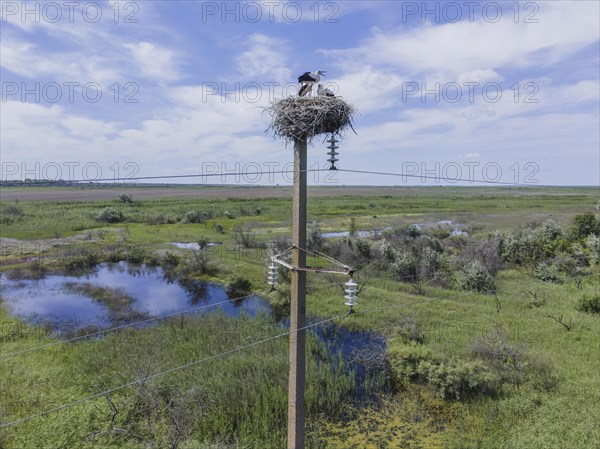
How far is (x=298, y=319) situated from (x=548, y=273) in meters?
21.1

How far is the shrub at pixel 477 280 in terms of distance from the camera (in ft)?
66.8

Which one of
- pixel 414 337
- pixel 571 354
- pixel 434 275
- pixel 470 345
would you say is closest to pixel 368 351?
pixel 414 337

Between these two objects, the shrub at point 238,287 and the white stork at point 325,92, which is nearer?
the white stork at point 325,92

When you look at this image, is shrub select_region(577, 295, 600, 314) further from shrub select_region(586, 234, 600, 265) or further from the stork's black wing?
the stork's black wing

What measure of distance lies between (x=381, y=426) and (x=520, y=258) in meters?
19.4

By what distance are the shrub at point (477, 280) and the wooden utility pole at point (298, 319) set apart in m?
17.2

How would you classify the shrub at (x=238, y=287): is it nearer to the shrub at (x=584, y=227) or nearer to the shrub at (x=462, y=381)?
the shrub at (x=462, y=381)

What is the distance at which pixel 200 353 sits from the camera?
12844mm

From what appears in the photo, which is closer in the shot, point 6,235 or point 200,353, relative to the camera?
point 200,353

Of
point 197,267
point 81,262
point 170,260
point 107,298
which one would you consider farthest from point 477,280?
point 81,262

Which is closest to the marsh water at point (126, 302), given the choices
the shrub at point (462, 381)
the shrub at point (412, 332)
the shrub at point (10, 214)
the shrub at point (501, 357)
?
the shrub at point (412, 332)

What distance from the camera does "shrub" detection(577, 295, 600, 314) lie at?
1656 cm

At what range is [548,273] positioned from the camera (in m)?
21.6

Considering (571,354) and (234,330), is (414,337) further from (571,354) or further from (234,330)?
(234,330)
